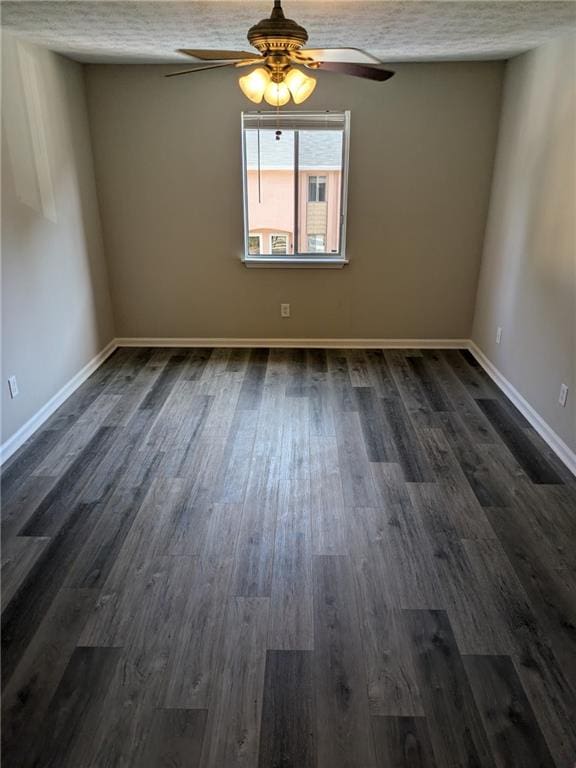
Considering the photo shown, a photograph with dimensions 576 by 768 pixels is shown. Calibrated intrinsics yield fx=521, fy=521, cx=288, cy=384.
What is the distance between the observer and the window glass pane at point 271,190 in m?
4.24

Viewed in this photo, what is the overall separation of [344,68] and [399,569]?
215 centimetres

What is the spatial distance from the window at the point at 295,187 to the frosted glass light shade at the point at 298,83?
217cm

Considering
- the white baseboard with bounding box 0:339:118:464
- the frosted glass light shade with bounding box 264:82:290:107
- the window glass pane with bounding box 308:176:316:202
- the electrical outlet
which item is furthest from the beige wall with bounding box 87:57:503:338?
the frosted glass light shade with bounding box 264:82:290:107

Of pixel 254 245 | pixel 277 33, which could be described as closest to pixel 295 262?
pixel 254 245

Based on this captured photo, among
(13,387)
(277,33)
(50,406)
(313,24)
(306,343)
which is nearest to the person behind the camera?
(277,33)

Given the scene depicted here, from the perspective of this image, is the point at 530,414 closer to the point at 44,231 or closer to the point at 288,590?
the point at 288,590

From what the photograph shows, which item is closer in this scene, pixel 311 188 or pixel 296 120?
pixel 296 120

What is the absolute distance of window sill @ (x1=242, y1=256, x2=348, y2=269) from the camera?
450cm

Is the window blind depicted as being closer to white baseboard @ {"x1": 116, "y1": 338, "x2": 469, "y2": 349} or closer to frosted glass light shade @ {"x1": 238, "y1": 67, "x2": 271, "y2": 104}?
white baseboard @ {"x1": 116, "y1": 338, "x2": 469, "y2": 349}

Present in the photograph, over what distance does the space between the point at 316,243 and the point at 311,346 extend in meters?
0.92

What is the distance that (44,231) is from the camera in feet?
11.4

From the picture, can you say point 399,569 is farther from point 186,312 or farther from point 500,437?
point 186,312

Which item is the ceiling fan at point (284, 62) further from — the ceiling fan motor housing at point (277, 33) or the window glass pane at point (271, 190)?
the window glass pane at point (271, 190)

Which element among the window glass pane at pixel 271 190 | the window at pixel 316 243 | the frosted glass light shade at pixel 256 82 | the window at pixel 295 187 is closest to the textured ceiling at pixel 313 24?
the frosted glass light shade at pixel 256 82
